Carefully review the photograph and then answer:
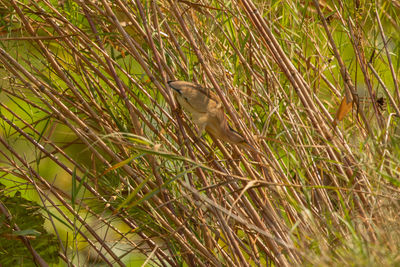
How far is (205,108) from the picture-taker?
96 cm

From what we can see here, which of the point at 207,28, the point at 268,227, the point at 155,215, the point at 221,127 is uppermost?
the point at 207,28

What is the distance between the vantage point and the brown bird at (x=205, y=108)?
93 centimetres

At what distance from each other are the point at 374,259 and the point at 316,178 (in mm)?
400

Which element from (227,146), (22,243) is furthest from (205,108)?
(22,243)

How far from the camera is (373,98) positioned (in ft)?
3.70

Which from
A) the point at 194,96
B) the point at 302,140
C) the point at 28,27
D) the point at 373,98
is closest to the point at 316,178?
the point at 302,140

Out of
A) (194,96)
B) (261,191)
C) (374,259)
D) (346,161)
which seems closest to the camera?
(374,259)

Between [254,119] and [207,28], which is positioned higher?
[207,28]

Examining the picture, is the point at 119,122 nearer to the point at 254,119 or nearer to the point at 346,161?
the point at 254,119

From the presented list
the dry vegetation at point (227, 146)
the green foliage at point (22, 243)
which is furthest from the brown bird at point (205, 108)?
the green foliage at point (22, 243)

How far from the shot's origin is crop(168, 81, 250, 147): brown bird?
93cm

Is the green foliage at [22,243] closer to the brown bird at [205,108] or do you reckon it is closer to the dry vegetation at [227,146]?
the dry vegetation at [227,146]

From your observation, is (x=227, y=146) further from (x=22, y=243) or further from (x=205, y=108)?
(x=22, y=243)

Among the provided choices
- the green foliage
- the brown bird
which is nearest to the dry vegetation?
the brown bird
